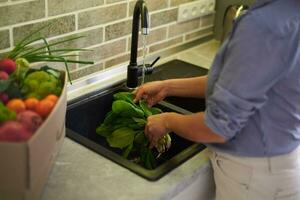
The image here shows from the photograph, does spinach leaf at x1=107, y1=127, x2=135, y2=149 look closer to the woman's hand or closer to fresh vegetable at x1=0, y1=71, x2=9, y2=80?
the woman's hand

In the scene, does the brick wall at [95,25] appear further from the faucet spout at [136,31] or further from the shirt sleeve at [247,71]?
the shirt sleeve at [247,71]

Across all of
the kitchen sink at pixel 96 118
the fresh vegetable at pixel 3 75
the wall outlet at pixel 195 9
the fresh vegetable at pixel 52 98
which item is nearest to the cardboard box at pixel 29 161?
the fresh vegetable at pixel 52 98

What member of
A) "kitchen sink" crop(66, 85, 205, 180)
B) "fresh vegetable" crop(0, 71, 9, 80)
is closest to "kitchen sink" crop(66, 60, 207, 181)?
"kitchen sink" crop(66, 85, 205, 180)

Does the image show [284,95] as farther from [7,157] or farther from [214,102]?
[7,157]

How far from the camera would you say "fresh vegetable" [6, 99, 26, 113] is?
2.86ft

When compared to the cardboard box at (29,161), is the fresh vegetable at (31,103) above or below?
above

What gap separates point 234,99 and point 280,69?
11 centimetres

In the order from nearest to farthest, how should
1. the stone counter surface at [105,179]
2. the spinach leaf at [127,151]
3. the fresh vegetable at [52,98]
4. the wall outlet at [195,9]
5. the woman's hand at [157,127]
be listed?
the fresh vegetable at [52,98]
the stone counter surface at [105,179]
the woman's hand at [157,127]
the spinach leaf at [127,151]
the wall outlet at [195,9]

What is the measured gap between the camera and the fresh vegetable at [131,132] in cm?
138

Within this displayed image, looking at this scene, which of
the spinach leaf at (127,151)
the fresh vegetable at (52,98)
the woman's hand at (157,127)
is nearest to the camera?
the fresh vegetable at (52,98)

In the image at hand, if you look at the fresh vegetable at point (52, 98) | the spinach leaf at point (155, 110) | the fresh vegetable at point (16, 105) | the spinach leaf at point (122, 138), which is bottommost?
the spinach leaf at point (122, 138)

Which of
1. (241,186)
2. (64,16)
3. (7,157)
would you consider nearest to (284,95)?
(241,186)

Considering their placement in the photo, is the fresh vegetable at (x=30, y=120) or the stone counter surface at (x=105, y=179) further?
the stone counter surface at (x=105, y=179)

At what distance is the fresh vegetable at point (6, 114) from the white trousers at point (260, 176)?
54cm
